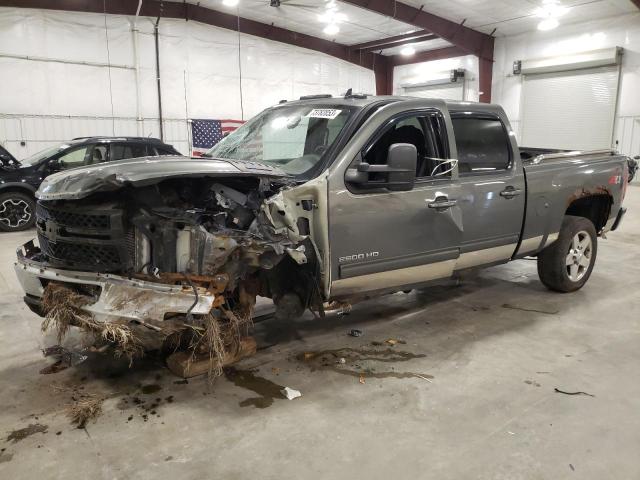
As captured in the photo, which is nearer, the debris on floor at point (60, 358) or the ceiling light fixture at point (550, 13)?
the debris on floor at point (60, 358)

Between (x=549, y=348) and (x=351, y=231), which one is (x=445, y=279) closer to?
(x=549, y=348)

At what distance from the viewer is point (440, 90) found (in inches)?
762

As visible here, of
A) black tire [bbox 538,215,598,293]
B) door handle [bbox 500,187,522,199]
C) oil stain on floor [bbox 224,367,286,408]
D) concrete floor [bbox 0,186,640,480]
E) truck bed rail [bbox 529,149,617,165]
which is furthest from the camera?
black tire [bbox 538,215,598,293]

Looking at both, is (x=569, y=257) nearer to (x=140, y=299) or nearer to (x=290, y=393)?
(x=290, y=393)

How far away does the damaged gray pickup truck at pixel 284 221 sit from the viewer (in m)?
2.83

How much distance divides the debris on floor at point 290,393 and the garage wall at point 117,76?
37.8 ft

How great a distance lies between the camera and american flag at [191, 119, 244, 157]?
14406 millimetres

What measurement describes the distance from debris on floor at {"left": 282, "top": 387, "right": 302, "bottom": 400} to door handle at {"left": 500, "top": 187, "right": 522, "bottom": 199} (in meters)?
2.40

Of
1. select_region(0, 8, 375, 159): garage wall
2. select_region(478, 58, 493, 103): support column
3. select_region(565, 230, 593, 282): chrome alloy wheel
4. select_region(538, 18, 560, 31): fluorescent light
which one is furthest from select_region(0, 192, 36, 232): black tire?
select_region(478, 58, 493, 103): support column

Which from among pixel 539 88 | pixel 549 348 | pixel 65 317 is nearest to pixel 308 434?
pixel 65 317

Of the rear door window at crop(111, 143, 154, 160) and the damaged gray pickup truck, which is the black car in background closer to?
the rear door window at crop(111, 143, 154, 160)

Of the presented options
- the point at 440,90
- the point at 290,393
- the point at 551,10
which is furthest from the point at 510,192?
the point at 440,90

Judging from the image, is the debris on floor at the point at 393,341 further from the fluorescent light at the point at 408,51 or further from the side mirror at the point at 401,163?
the fluorescent light at the point at 408,51

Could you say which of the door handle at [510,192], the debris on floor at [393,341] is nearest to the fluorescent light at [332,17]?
the door handle at [510,192]
